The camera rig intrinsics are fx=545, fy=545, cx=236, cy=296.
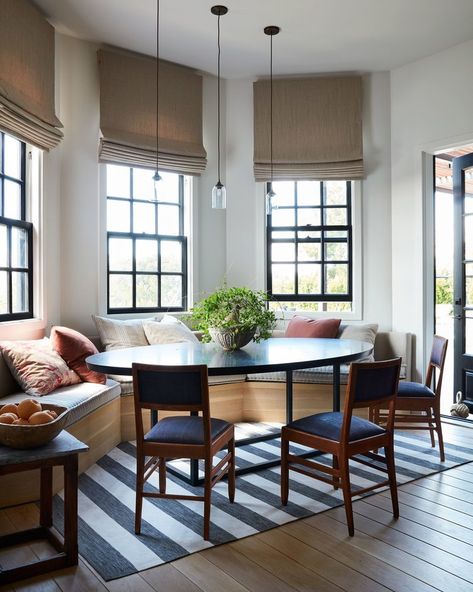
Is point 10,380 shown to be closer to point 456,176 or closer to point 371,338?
point 371,338

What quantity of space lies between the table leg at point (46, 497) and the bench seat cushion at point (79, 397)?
602mm

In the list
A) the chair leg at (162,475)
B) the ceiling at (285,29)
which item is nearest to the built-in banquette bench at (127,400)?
the chair leg at (162,475)

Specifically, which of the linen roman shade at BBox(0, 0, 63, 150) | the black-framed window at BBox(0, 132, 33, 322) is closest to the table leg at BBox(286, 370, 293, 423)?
the black-framed window at BBox(0, 132, 33, 322)

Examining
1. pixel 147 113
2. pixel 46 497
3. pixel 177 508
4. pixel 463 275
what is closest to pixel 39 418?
pixel 46 497

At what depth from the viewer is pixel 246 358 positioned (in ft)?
10.3

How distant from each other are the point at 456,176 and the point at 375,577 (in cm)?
390

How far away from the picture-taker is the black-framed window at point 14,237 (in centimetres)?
402

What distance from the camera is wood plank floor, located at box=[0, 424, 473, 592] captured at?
2.16m

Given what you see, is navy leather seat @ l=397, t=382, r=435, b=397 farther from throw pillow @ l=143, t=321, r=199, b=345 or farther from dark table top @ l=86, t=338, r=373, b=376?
throw pillow @ l=143, t=321, r=199, b=345

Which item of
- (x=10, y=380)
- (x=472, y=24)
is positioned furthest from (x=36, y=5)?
(x=472, y=24)

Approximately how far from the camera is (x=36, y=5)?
4.16 metres

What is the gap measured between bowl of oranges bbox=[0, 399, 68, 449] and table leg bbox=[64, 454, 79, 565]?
0.14 metres

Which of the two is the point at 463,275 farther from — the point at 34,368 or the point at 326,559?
the point at 34,368

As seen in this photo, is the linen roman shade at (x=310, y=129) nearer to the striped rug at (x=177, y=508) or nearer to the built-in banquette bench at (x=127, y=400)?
the built-in banquette bench at (x=127, y=400)
